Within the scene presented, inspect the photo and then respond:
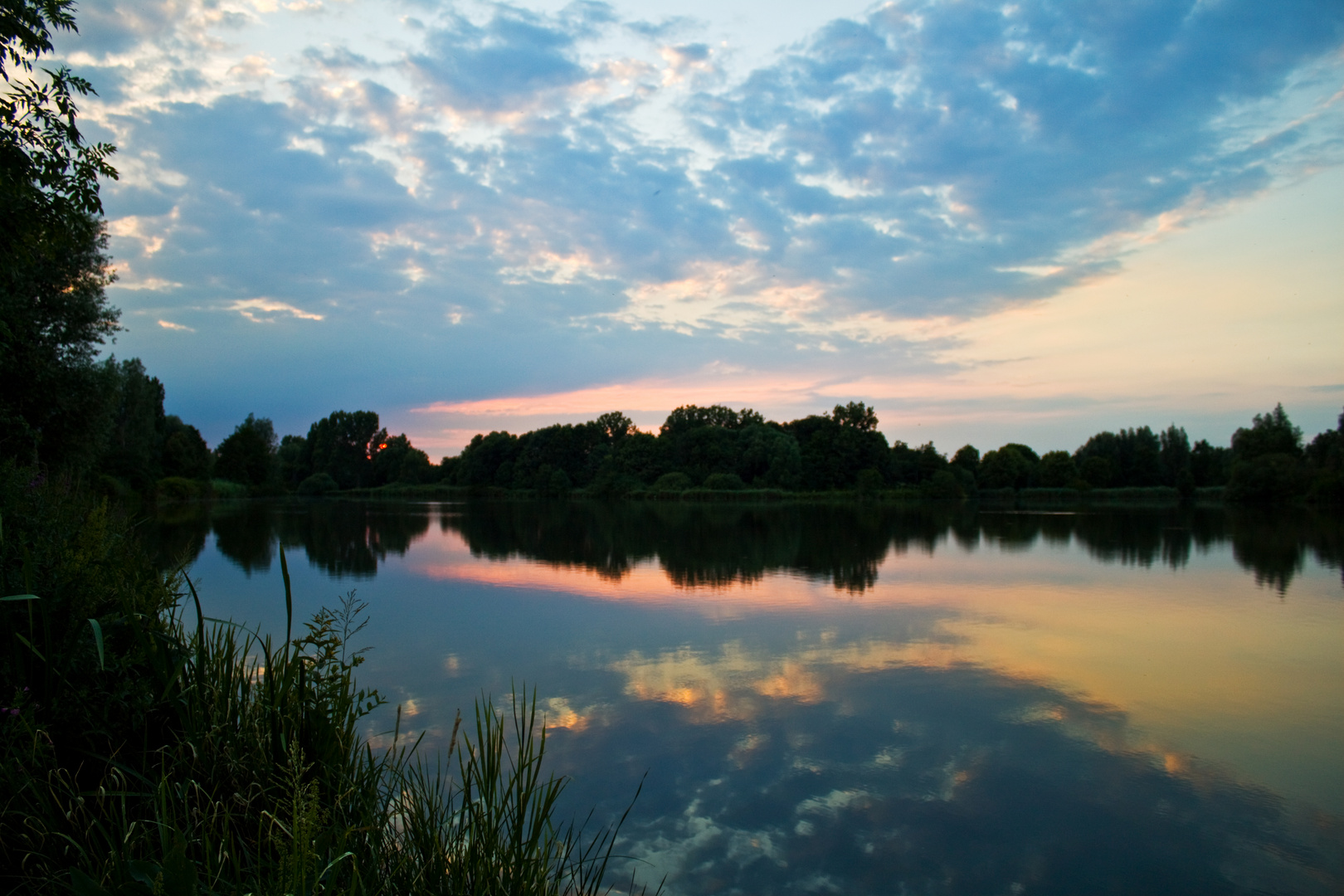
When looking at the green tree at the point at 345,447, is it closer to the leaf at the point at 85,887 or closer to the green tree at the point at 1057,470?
the green tree at the point at 1057,470

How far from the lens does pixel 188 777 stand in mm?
2863

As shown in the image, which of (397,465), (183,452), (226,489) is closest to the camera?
(183,452)

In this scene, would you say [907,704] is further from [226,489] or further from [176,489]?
[226,489]

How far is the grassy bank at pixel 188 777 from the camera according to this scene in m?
2.39

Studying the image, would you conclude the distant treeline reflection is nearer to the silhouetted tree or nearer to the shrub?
the silhouetted tree

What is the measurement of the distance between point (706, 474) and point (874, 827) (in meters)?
69.7

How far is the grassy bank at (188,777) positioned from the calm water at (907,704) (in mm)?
1222

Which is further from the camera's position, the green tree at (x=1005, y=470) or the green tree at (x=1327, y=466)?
the green tree at (x=1005, y=470)

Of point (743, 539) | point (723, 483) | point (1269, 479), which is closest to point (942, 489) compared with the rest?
point (723, 483)

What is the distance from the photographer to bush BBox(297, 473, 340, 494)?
3295 inches

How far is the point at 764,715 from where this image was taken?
616 cm

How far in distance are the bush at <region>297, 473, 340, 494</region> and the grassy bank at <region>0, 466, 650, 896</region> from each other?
3461 inches

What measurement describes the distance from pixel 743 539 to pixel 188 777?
2057cm

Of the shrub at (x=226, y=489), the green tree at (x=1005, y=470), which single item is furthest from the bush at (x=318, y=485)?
the green tree at (x=1005, y=470)
